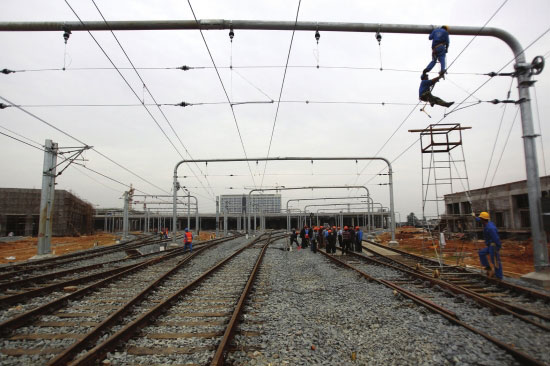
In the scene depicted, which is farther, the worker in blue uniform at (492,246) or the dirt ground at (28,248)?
the dirt ground at (28,248)

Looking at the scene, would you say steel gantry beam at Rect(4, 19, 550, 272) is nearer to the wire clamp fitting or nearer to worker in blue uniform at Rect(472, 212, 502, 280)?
the wire clamp fitting

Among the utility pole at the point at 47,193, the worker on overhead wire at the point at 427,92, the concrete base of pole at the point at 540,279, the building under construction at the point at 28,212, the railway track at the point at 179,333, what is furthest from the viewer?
the building under construction at the point at 28,212

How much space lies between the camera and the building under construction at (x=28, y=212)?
45875 mm

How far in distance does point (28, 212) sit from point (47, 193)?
35051mm

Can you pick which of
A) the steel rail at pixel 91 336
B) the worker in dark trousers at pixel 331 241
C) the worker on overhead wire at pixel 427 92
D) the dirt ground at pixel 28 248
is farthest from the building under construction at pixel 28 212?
the worker on overhead wire at pixel 427 92

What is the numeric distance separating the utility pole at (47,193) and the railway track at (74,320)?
11007 mm

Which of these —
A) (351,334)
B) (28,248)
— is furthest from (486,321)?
(28,248)

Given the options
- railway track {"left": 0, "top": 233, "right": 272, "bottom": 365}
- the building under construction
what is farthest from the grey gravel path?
the building under construction

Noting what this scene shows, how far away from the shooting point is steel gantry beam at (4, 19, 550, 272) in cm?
768

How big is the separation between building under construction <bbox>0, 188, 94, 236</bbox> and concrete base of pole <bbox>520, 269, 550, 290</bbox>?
50945mm

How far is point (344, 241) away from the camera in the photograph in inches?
755

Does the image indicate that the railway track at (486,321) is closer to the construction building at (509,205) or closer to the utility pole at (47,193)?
the construction building at (509,205)

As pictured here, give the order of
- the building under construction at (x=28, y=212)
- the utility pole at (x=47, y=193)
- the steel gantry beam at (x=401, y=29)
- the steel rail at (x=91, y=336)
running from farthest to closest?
the building under construction at (x=28, y=212), the utility pole at (x=47, y=193), the steel gantry beam at (x=401, y=29), the steel rail at (x=91, y=336)

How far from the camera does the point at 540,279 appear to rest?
28.1 feet
